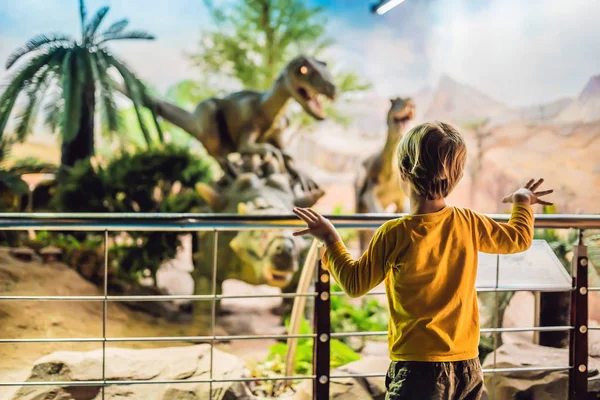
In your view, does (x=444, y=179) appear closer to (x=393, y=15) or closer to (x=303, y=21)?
(x=303, y=21)

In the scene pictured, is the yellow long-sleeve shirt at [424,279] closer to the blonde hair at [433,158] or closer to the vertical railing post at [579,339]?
the blonde hair at [433,158]

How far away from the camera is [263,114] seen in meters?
6.66

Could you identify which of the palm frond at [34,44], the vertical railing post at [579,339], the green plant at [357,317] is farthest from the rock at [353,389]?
the palm frond at [34,44]

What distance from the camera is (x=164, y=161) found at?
24.3 ft

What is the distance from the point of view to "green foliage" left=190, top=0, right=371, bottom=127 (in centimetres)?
1248

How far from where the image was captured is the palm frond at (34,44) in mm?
6779

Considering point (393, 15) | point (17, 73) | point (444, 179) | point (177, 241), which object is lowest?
point (177, 241)

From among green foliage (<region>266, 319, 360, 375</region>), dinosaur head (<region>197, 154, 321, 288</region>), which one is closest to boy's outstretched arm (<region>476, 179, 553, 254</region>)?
green foliage (<region>266, 319, 360, 375</region>)

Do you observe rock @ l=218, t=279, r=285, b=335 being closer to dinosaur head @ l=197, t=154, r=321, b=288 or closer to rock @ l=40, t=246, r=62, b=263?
dinosaur head @ l=197, t=154, r=321, b=288

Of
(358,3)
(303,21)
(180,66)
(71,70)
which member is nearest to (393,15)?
(358,3)

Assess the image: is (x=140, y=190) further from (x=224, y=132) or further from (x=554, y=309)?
(x=554, y=309)

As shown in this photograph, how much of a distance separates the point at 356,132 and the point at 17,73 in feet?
36.3

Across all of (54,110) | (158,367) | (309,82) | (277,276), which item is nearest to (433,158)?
(158,367)

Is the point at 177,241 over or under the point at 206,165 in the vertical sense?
under
